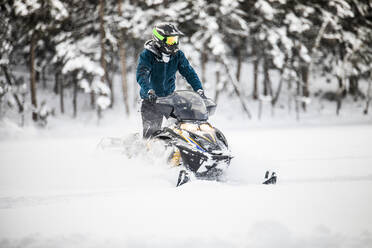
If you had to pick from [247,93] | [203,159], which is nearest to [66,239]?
[203,159]

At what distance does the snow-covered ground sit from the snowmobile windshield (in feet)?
2.40

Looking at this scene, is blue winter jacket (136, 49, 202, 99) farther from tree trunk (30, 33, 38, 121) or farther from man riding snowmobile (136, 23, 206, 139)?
tree trunk (30, 33, 38, 121)

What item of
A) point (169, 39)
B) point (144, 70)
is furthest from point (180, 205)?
point (169, 39)

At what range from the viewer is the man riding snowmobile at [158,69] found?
382cm

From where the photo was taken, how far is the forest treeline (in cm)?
1034

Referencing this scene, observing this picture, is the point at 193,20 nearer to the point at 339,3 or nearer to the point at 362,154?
the point at 339,3

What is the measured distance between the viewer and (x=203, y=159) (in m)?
3.24

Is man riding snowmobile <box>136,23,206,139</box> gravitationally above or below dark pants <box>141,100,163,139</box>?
above

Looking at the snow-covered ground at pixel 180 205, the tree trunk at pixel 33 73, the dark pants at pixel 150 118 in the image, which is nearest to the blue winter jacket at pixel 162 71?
the dark pants at pixel 150 118

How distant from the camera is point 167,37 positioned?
3.81 metres

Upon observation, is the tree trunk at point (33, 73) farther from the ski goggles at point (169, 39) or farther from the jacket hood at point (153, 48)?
the ski goggles at point (169, 39)

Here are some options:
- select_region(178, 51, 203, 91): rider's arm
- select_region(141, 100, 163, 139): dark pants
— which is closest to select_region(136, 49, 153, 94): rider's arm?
select_region(141, 100, 163, 139): dark pants

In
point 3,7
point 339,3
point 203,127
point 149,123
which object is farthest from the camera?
point 339,3

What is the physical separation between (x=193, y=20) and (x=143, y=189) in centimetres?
1001
